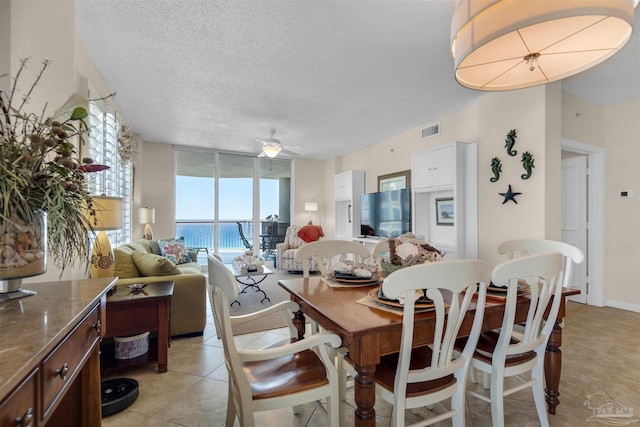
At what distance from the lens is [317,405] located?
6.03 ft

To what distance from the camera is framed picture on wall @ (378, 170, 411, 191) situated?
501cm

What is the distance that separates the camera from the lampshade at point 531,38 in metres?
1.20

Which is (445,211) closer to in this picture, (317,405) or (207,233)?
(317,405)

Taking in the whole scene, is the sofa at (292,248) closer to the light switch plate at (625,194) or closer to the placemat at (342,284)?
the placemat at (342,284)

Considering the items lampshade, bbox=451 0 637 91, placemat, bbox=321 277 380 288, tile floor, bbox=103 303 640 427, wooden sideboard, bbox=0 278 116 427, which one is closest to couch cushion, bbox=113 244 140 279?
tile floor, bbox=103 303 640 427

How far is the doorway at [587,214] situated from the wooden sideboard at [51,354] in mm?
4773

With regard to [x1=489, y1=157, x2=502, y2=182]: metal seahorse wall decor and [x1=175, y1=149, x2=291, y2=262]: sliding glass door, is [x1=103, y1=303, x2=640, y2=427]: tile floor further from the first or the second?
[x1=175, y1=149, x2=291, y2=262]: sliding glass door

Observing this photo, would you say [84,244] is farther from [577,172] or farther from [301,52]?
[577,172]

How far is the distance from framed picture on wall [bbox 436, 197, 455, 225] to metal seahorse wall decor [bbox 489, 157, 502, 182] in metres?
0.68

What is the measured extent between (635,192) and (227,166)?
6.83 metres

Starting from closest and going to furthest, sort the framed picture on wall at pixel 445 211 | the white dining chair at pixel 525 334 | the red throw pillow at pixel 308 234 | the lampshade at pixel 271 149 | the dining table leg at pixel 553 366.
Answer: the white dining chair at pixel 525 334 → the dining table leg at pixel 553 366 → the framed picture on wall at pixel 445 211 → the lampshade at pixel 271 149 → the red throw pillow at pixel 308 234

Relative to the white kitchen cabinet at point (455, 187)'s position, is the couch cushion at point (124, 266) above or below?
below

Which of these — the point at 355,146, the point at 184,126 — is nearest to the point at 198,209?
the point at 184,126

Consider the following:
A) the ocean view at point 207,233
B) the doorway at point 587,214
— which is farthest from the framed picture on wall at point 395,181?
the ocean view at point 207,233
